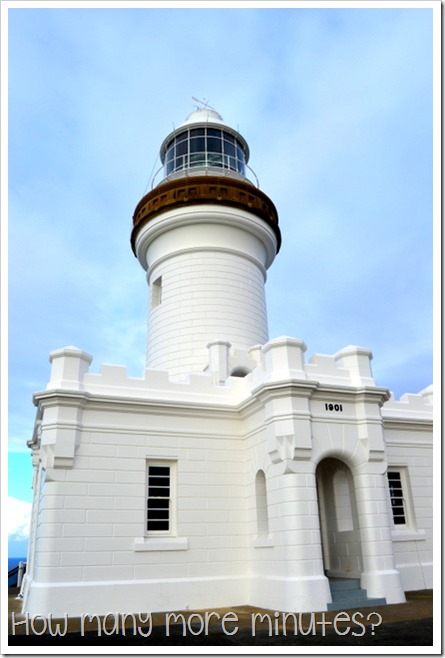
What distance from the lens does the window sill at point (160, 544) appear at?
9.84 meters

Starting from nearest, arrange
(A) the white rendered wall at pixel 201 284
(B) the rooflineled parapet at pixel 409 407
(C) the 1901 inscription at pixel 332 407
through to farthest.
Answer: (C) the 1901 inscription at pixel 332 407 < (B) the rooflineled parapet at pixel 409 407 < (A) the white rendered wall at pixel 201 284

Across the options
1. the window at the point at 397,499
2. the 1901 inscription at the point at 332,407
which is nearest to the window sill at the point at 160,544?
the 1901 inscription at the point at 332,407

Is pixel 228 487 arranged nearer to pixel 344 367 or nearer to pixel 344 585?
pixel 344 585

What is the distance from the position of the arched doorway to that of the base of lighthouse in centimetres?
4

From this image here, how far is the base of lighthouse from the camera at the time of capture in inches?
366

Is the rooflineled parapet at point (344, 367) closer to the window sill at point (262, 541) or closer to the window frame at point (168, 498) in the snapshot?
the window sill at point (262, 541)

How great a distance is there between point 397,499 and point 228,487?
14.1 feet

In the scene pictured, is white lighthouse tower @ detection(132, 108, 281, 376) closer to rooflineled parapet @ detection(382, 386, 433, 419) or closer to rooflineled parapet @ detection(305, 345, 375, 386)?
rooflineled parapet @ detection(305, 345, 375, 386)

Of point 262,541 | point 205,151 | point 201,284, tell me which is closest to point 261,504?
point 262,541

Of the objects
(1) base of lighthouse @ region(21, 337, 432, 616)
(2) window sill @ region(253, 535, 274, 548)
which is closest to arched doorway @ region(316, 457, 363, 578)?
(1) base of lighthouse @ region(21, 337, 432, 616)

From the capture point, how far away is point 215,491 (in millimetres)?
10828

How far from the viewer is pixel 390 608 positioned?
880 centimetres

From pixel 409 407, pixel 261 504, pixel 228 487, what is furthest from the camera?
pixel 409 407

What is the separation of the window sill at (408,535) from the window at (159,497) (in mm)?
5097
